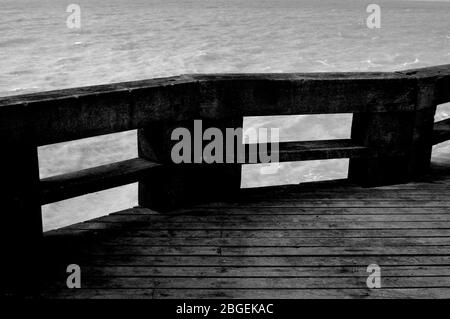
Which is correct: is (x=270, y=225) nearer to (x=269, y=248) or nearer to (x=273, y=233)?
(x=273, y=233)

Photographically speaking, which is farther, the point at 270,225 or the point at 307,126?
the point at 307,126

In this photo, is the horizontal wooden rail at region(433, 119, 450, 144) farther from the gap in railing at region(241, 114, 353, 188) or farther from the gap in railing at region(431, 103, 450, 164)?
the gap in railing at region(241, 114, 353, 188)

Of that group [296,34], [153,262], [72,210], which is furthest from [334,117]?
[296,34]

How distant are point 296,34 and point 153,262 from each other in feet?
177

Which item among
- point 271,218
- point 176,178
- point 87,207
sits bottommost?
point 87,207

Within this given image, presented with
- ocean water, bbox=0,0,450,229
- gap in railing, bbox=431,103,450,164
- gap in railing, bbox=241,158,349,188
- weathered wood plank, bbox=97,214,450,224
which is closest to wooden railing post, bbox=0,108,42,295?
weathered wood plank, bbox=97,214,450,224

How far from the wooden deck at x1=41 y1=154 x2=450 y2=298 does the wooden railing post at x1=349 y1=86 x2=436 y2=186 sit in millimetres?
254

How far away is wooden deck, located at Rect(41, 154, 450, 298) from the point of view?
361 cm

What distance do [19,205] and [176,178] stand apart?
1.35 meters

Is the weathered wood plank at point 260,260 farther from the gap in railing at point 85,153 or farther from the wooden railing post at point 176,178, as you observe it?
the gap in railing at point 85,153

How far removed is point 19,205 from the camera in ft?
12.5

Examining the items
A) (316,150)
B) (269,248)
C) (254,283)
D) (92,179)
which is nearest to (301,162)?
(316,150)

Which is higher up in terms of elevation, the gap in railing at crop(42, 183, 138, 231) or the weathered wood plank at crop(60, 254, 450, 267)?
the weathered wood plank at crop(60, 254, 450, 267)
